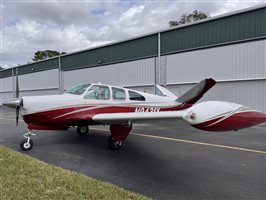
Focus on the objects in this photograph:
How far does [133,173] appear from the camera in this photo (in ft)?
19.4

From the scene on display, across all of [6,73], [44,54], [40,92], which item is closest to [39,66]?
[40,92]

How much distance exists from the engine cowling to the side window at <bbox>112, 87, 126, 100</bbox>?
4.73 m

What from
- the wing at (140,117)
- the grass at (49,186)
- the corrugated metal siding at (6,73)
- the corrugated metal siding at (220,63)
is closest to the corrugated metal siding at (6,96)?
the corrugated metal siding at (6,73)

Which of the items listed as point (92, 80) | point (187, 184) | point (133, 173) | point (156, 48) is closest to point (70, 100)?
point (133, 173)

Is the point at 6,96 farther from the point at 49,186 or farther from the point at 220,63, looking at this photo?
the point at 49,186

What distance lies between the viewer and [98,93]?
8727mm

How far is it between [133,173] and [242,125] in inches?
98.2

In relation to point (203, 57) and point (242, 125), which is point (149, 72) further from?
point (242, 125)

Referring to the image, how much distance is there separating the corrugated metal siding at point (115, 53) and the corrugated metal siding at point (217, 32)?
5.25 feet

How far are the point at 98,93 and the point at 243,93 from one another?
12034 mm

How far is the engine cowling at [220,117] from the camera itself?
4359 mm

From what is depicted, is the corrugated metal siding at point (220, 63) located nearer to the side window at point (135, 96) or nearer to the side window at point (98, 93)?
the side window at point (135, 96)

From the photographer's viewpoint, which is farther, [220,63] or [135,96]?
[220,63]

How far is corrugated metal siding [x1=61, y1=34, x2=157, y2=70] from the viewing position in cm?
2402
